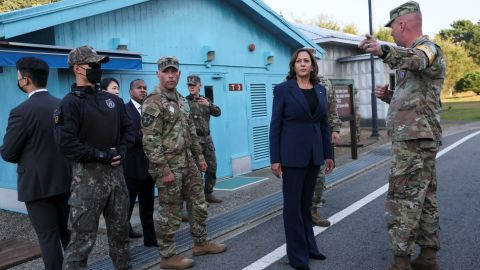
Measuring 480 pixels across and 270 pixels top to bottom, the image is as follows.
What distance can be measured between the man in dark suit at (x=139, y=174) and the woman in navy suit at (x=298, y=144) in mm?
1673

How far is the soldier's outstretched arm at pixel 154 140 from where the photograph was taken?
4.08 meters

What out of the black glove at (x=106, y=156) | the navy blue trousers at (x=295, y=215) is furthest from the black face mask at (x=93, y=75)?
the navy blue trousers at (x=295, y=215)

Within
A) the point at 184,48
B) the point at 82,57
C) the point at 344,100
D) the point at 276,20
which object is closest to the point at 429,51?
the point at 82,57

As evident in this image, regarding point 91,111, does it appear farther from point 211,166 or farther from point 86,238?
point 211,166

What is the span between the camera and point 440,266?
3.83 meters

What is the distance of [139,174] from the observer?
16.1ft

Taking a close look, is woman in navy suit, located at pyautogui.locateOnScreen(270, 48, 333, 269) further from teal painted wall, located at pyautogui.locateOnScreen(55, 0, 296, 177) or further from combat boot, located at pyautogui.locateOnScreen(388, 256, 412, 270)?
teal painted wall, located at pyautogui.locateOnScreen(55, 0, 296, 177)

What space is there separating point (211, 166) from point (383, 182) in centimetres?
302

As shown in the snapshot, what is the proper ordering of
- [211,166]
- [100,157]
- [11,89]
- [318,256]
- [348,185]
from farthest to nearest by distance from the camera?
[348,185], [211,166], [11,89], [318,256], [100,157]

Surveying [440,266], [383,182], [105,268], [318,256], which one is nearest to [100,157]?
[105,268]

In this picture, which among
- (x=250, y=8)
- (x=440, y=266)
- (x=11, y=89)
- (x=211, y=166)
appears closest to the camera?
(x=440, y=266)

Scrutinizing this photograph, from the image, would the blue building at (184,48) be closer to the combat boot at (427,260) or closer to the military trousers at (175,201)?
the military trousers at (175,201)

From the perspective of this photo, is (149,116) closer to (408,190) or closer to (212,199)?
(408,190)

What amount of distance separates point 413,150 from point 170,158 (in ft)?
7.25
